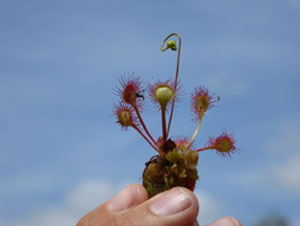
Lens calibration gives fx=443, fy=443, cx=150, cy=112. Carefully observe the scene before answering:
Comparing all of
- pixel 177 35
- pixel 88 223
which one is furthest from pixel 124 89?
pixel 88 223

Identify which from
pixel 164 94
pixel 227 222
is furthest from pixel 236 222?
pixel 164 94

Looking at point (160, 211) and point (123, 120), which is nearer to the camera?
point (160, 211)

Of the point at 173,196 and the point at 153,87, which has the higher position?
the point at 153,87

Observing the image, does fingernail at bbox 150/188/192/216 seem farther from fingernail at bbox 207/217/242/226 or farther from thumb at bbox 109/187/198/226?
fingernail at bbox 207/217/242/226

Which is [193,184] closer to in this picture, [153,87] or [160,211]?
[160,211]

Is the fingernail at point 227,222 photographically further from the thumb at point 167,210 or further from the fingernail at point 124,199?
the fingernail at point 124,199

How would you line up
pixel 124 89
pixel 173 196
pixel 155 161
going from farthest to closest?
pixel 124 89
pixel 155 161
pixel 173 196

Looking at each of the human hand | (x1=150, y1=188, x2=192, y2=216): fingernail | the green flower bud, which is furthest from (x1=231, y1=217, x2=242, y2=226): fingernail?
the green flower bud

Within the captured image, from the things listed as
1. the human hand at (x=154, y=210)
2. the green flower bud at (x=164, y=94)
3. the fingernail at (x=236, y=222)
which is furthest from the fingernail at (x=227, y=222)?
the green flower bud at (x=164, y=94)
